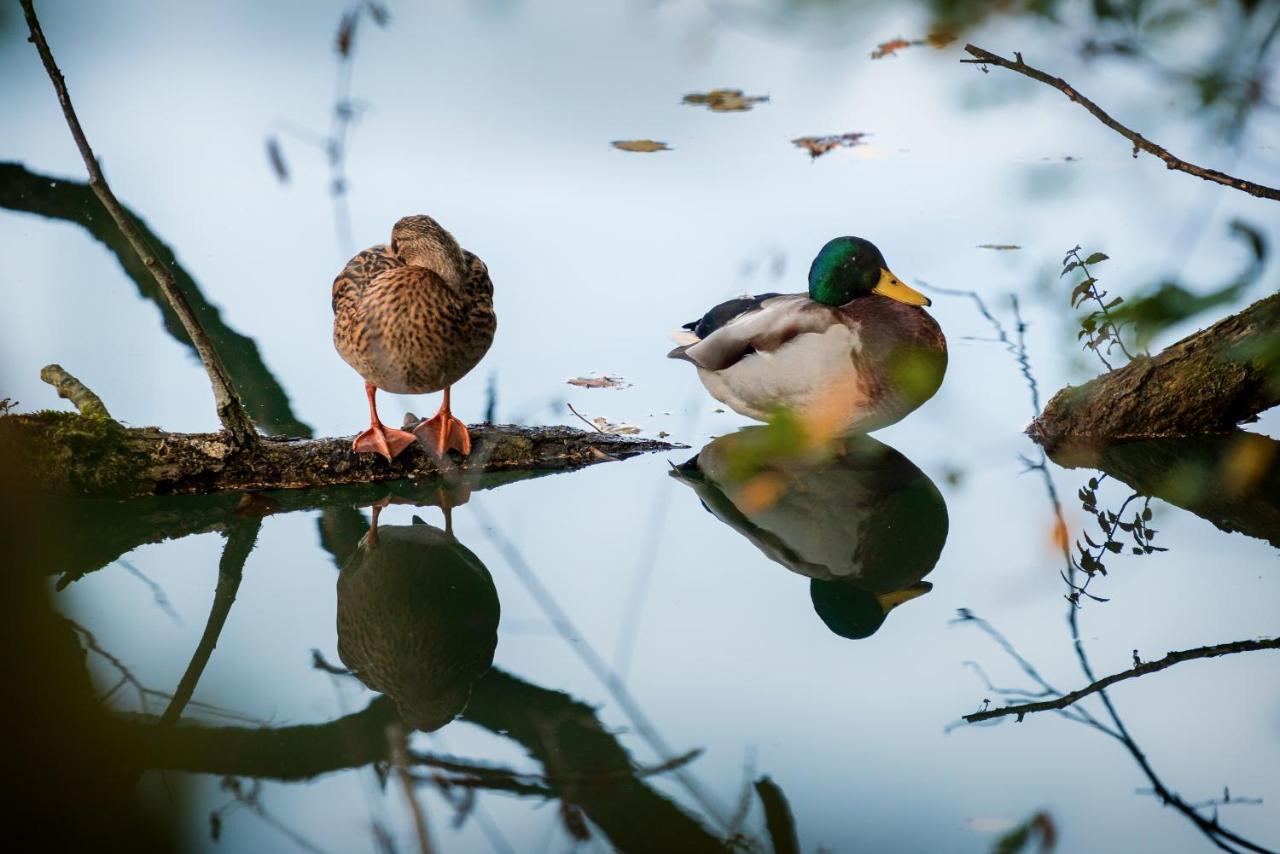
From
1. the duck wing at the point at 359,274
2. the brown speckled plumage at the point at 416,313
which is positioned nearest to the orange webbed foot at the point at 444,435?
the brown speckled plumage at the point at 416,313

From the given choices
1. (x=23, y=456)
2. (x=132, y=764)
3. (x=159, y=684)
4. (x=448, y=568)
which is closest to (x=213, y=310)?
(x=23, y=456)

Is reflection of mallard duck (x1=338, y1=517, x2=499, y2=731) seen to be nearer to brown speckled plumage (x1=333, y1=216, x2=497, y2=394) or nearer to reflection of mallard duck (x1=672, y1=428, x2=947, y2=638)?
brown speckled plumage (x1=333, y1=216, x2=497, y2=394)

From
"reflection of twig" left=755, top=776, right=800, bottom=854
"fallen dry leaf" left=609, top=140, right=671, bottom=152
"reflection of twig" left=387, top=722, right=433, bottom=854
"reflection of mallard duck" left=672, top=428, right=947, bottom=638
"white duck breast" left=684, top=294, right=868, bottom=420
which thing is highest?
"fallen dry leaf" left=609, top=140, right=671, bottom=152

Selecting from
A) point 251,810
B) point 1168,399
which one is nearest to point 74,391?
point 251,810

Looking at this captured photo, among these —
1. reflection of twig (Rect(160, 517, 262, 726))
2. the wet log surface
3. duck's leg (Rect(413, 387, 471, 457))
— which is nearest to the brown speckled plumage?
duck's leg (Rect(413, 387, 471, 457))

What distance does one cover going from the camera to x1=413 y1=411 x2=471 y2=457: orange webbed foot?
3.45 metres

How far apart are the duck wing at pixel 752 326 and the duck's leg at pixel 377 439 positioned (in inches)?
38.1

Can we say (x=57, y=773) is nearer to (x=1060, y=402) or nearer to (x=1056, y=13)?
(x=1056, y=13)

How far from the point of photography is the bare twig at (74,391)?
3271mm

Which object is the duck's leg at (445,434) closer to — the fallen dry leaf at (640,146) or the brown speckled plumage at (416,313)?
the brown speckled plumage at (416,313)

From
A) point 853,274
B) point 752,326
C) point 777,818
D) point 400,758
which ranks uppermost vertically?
point 853,274

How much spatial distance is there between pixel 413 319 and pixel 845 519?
1.21 metres

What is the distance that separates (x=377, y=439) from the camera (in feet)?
11.1

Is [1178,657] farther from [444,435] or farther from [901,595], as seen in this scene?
[444,435]
